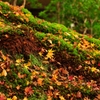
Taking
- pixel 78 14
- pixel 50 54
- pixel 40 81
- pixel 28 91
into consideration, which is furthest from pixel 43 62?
pixel 78 14

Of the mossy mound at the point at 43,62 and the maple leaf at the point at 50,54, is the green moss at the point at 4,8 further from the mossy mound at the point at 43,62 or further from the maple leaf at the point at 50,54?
the maple leaf at the point at 50,54

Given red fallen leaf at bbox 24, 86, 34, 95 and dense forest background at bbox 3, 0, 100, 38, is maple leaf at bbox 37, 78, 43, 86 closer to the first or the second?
red fallen leaf at bbox 24, 86, 34, 95

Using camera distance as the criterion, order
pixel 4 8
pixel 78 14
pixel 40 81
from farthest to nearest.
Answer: pixel 78 14, pixel 4 8, pixel 40 81

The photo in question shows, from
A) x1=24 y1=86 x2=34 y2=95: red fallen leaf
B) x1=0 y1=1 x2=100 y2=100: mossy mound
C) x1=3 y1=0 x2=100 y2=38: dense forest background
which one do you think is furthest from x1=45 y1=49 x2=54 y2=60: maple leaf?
x1=3 y1=0 x2=100 y2=38: dense forest background

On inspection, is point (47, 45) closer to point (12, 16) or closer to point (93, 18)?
point (12, 16)

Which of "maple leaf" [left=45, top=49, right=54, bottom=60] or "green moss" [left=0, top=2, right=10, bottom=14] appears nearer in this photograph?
"maple leaf" [left=45, top=49, right=54, bottom=60]

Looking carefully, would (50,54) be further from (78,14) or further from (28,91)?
(78,14)

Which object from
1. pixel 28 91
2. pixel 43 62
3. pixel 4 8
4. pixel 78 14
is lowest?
pixel 78 14

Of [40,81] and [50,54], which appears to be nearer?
[40,81]

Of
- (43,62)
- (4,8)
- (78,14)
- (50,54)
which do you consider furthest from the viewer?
(78,14)
